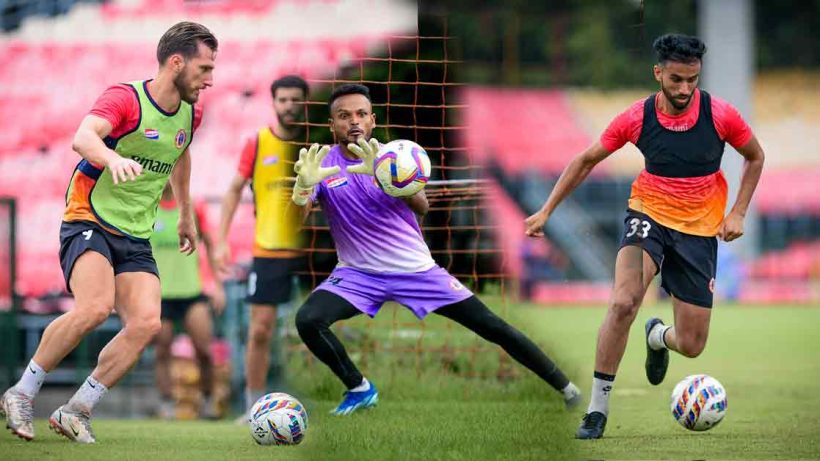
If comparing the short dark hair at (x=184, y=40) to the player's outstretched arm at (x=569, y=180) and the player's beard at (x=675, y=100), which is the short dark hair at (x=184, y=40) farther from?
the player's beard at (x=675, y=100)

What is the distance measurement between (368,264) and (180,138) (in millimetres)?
1256

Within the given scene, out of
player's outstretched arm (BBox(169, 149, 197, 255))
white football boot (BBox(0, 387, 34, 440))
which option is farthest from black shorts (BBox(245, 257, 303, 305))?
white football boot (BBox(0, 387, 34, 440))

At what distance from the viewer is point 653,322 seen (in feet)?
23.6

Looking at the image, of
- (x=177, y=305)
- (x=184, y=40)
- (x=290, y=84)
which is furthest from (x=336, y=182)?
(x=177, y=305)

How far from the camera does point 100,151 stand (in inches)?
219

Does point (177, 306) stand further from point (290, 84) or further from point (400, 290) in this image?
point (400, 290)

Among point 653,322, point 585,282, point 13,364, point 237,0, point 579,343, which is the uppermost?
point 237,0

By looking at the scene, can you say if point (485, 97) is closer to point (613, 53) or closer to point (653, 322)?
point (613, 53)

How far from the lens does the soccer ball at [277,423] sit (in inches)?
241

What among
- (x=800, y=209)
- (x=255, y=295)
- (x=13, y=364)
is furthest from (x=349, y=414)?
(x=800, y=209)

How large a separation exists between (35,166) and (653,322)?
11.0m

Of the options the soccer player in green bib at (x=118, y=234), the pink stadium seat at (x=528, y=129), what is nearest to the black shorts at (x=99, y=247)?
the soccer player in green bib at (x=118, y=234)

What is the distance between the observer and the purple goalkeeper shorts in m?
6.75

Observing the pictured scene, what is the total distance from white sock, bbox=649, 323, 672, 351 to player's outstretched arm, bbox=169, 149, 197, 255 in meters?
2.53
